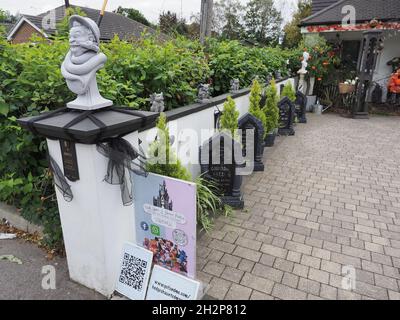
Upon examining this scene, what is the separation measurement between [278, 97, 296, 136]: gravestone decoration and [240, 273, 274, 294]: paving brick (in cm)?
490

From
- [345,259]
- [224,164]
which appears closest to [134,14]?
[224,164]

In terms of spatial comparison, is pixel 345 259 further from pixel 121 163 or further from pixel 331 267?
pixel 121 163

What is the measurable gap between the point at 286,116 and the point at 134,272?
19.0ft

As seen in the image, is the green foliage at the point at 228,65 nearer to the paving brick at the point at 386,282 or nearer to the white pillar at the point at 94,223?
the white pillar at the point at 94,223

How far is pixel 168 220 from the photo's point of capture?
214 cm

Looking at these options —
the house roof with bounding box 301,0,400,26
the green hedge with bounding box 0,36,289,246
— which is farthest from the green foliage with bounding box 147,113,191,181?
the house roof with bounding box 301,0,400,26

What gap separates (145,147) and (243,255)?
1.39 meters

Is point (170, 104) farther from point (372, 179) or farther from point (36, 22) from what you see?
point (36, 22)

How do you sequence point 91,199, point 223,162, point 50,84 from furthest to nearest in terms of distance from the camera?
point 223,162, point 50,84, point 91,199

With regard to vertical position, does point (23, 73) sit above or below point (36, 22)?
below

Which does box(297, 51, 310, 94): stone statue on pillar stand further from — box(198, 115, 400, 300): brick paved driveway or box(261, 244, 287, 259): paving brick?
box(261, 244, 287, 259): paving brick

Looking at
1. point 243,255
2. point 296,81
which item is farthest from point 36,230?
point 296,81

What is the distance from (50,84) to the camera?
263 centimetres

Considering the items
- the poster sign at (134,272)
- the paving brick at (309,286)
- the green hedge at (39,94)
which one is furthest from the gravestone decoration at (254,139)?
the poster sign at (134,272)
